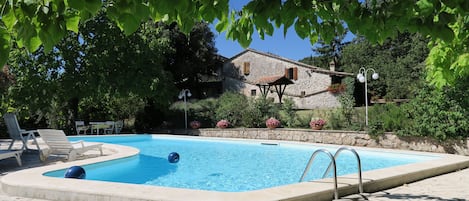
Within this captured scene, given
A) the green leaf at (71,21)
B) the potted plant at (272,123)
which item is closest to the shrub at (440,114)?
the potted plant at (272,123)

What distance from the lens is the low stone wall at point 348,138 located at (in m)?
11.7

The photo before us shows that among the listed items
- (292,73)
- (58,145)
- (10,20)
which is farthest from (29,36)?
(292,73)

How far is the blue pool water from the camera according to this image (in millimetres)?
8773

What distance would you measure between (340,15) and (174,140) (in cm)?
1617

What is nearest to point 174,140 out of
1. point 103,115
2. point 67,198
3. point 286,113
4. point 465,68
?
point 286,113

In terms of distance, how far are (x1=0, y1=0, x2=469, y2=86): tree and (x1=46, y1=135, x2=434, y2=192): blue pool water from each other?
5.58m

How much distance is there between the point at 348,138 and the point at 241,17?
1242 cm

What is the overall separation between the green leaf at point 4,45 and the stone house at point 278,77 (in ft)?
91.0

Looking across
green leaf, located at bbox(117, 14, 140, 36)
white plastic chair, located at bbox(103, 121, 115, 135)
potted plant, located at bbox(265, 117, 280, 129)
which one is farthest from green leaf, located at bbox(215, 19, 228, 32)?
white plastic chair, located at bbox(103, 121, 115, 135)

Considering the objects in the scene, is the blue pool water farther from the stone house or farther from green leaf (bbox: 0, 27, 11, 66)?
the stone house

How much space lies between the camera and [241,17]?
3.09m

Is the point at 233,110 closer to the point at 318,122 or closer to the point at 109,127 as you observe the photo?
the point at 318,122

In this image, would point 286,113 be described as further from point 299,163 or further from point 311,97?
point 311,97

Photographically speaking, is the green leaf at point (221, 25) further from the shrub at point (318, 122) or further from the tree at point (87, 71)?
the tree at point (87, 71)
